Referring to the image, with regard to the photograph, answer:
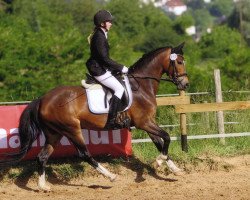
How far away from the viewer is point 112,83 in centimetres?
959

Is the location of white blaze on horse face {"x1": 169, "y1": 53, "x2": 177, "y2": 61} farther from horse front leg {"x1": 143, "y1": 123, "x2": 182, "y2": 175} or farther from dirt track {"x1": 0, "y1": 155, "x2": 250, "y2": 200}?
dirt track {"x1": 0, "y1": 155, "x2": 250, "y2": 200}

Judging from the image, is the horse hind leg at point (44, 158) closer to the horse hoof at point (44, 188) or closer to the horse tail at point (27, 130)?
the horse hoof at point (44, 188)

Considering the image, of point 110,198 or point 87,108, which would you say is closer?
point 110,198

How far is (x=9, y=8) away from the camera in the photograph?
73.0 m

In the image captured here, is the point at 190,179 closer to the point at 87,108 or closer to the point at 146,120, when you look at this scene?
the point at 146,120

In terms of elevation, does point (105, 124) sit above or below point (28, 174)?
above

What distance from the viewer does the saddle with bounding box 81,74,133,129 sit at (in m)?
9.67

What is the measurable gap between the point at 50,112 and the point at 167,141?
1952mm

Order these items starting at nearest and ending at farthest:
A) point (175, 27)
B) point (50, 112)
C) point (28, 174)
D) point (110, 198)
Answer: point (110, 198) → point (50, 112) → point (28, 174) → point (175, 27)

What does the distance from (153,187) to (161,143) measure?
741mm

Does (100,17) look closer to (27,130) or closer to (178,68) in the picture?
(178,68)

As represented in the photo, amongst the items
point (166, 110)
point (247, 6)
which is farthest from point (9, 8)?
point (166, 110)

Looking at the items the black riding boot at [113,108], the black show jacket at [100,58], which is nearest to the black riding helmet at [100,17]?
the black show jacket at [100,58]

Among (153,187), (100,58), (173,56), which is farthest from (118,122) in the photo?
(173,56)
